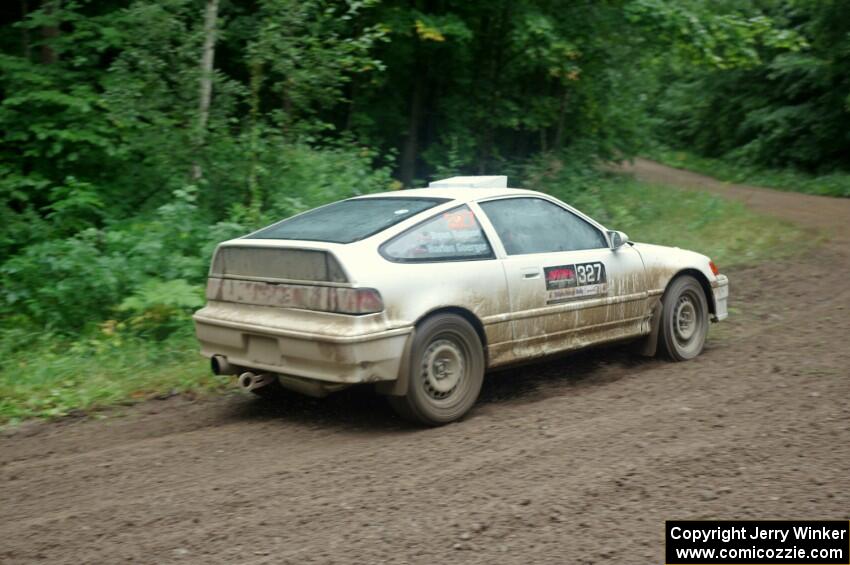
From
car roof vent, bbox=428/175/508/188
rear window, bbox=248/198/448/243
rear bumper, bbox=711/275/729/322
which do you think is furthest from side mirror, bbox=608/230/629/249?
rear window, bbox=248/198/448/243

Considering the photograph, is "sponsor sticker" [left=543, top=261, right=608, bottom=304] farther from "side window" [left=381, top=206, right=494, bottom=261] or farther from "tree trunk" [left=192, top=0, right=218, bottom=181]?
"tree trunk" [left=192, top=0, right=218, bottom=181]

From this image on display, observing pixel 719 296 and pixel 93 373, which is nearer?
pixel 93 373

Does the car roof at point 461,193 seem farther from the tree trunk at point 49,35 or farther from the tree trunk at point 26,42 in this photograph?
the tree trunk at point 26,42

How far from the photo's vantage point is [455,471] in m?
5.05

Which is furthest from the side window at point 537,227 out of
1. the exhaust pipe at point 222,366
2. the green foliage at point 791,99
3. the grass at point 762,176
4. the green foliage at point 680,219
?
the green foliage at point 791,99

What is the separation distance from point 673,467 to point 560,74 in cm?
1300

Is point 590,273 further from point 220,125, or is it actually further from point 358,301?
point 220,125

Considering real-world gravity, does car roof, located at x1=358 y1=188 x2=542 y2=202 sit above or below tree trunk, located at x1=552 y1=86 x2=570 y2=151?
below

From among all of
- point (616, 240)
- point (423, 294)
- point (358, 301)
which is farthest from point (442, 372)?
point (616, 240)

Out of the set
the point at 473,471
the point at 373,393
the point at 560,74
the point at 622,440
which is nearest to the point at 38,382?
the point at 373,393

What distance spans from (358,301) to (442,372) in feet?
2.80

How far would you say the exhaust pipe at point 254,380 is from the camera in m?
6.25

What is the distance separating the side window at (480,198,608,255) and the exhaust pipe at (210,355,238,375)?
221 cm

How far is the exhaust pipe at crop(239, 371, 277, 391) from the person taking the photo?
246 inches
